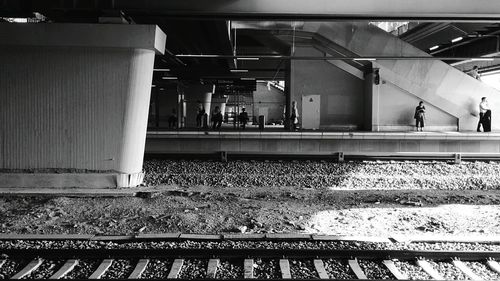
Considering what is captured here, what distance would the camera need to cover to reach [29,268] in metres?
5.71

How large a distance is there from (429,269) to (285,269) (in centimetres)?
192

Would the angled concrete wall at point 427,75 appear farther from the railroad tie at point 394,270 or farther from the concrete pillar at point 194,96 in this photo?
the concrete pillar at point 194,96

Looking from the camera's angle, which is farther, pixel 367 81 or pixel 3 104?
pixel 367 81

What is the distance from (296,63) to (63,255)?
74.7ft

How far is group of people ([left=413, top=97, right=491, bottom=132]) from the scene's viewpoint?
904 inches

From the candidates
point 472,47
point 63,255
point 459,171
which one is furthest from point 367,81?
point 63,255

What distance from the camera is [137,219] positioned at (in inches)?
348

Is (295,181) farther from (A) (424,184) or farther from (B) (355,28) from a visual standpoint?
(B) (355,28)

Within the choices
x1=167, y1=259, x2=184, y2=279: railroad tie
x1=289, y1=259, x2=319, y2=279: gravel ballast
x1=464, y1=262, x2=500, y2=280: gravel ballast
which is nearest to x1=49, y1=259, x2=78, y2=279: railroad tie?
x1=167, y1=259, x2=184, y2=279: railroad tie

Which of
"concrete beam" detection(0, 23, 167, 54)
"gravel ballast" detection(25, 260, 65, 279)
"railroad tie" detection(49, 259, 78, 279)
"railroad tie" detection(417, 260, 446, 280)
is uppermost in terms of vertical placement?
"concrete beam" detection(0, 23, 167, 54)

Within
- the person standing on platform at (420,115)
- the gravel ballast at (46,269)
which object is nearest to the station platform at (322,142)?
the person standing on platform at (420,115)

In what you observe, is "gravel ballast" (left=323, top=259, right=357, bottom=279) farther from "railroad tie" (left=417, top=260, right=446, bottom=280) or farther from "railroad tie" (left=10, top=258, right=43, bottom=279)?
"railroad tie" (left=10, top=258, right=43, bottom=279)

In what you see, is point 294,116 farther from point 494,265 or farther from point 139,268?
point 139,268

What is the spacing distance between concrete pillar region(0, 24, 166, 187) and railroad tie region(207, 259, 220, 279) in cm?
642
